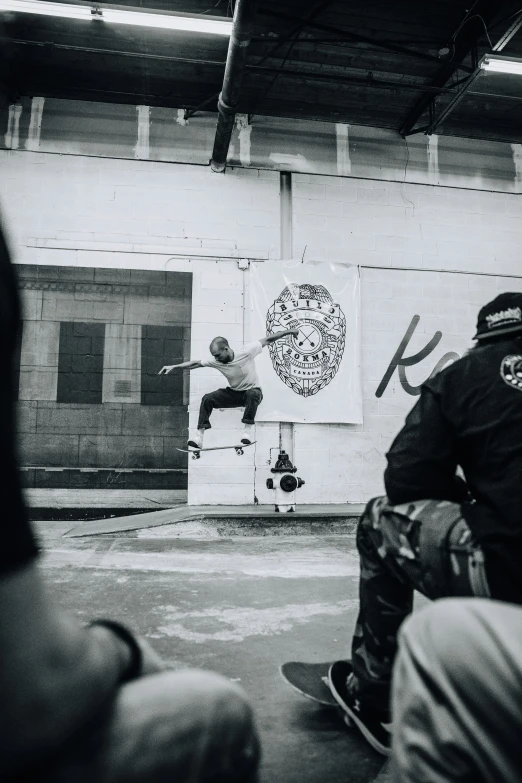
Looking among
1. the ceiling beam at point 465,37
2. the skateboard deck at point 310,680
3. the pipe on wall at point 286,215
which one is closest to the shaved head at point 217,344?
the pipe on wall at point 286,215

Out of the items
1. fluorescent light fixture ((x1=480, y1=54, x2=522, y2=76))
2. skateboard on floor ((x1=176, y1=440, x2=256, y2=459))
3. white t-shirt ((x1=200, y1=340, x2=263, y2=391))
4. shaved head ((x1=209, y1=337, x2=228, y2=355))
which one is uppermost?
fluorescent light fixture ((x1=480, y1=54, x2=522, y2=76))

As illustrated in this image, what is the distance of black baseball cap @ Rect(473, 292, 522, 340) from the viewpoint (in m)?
1.32

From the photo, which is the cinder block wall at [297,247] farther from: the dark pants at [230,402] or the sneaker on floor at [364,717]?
the sneaker on floor at [364,717]

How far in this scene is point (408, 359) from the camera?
22.8 feet

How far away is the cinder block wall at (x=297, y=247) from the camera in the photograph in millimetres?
6547

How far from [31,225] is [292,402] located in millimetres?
→ 3732

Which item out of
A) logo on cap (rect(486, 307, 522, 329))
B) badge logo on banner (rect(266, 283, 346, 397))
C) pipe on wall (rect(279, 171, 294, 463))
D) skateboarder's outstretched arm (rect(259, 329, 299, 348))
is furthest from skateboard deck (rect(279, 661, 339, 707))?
pipe on wall (rect(279, 171, 294, 463))

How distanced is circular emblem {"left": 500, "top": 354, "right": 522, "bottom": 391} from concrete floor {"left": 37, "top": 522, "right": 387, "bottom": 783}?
944mm

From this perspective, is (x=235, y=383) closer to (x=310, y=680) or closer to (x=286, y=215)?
(x=286, y=215)

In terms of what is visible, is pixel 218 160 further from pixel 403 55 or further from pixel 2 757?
pixel 2 757

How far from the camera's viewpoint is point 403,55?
6.10 m

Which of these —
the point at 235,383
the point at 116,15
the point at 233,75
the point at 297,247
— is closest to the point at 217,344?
the point at 235,383

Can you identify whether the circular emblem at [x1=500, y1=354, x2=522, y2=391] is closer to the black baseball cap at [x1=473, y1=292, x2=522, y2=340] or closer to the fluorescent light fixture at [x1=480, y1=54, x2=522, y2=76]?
the black baseball cap at [x1=473, y1=292, x2=522, y2=340]

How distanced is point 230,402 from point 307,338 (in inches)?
50.9
